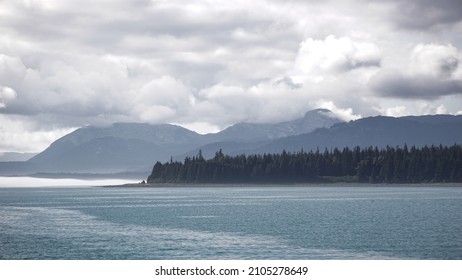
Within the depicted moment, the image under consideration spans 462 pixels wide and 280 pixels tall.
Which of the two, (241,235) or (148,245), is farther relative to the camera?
(241,235)

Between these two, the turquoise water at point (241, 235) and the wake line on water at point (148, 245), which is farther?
the turquoise water at point (241, 235)

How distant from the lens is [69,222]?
129750mm

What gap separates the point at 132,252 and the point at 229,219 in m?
47.1

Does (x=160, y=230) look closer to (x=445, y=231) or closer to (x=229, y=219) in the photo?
(x=229, y=219)

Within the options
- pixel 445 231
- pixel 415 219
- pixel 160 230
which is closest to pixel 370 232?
pixel 445 231

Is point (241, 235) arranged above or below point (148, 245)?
above

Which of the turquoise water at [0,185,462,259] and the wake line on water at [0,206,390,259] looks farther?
the turquoise water at [0,185,462,259]

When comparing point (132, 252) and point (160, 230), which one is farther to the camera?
point (160, 230)
